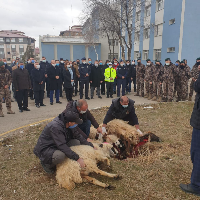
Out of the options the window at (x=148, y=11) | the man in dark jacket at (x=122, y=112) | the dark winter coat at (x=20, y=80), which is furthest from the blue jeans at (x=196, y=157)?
the window at (x=148, y=11)

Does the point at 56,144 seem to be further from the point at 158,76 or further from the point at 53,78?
the point at 158,76

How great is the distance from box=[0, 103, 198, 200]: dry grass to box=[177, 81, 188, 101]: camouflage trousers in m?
4.99

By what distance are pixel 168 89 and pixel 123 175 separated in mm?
7406

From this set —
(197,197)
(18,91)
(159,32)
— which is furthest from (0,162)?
(159,32)

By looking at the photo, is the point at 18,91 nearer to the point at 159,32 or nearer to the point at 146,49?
the point at 159,32

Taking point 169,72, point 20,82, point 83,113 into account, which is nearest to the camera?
point 83,113

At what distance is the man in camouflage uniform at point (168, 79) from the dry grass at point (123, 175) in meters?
4.58

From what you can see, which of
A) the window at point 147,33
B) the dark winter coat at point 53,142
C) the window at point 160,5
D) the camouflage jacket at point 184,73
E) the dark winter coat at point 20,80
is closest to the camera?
the dark winter coat at point 53,142

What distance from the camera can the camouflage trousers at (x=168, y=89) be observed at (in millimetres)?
10117

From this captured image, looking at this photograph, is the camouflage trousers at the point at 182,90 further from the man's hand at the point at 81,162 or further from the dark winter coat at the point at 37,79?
the man's hand at the point at 81,162

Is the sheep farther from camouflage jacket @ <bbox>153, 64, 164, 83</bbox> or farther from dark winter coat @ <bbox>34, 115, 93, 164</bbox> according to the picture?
camouflage jacket @ <bbox>153, 64, 164, 83</bbox>

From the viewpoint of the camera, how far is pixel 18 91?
8.70 meters

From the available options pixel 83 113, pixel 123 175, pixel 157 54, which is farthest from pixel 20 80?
pixel 157 54

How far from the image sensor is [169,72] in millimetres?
10102
